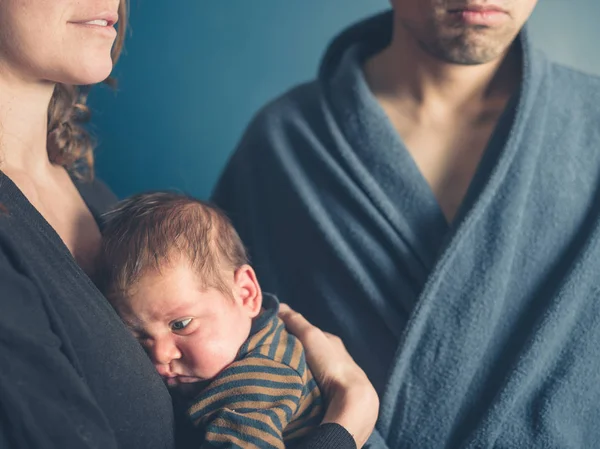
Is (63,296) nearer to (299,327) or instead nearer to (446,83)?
(299,327)

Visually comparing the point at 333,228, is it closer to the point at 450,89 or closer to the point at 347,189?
the point at 347,189

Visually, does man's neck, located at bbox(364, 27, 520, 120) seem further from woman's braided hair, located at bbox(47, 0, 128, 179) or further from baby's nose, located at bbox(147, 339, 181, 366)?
baby's nose, located at bbox(147, 339, 181, 366)

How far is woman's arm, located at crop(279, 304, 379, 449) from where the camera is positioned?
0.98 meters

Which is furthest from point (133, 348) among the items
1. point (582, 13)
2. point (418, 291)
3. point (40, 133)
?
point (582, 13)

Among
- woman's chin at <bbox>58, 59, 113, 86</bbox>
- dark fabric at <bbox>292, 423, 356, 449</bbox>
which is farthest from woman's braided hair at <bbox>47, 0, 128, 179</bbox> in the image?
dark fabric at <bbox>292, 423, 356, 449</bbox>

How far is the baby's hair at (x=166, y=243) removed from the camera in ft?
3.16

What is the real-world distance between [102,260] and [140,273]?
101mm

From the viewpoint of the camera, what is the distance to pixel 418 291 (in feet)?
3.95

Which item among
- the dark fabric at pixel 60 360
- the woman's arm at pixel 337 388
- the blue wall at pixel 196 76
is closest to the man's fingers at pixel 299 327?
the woman's arm at pixel 337 388

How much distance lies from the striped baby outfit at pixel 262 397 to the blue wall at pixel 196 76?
845 mm

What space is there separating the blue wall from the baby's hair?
765mm

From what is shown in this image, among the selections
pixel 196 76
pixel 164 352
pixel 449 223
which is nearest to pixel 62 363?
pixel 164 352

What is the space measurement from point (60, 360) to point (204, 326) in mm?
243

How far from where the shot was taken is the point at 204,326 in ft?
3.16
